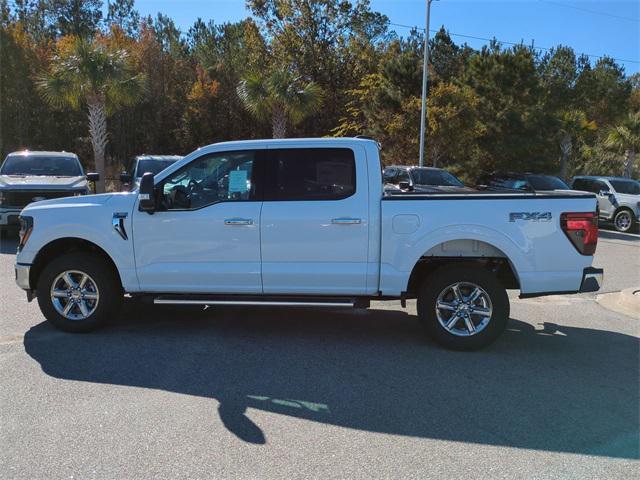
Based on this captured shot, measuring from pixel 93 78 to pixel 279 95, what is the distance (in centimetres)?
680

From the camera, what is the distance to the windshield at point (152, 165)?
13.2 m

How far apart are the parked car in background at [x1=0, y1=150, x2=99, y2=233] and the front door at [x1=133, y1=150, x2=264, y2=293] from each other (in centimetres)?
700

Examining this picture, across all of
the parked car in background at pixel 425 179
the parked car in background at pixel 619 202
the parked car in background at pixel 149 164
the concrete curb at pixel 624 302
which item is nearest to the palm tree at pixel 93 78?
the parked car in background at pixel 149 164

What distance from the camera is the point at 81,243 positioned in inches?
234

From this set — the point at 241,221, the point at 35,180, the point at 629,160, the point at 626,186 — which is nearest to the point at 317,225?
the point at 241,221

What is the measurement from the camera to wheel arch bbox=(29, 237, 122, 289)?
19.1 ft

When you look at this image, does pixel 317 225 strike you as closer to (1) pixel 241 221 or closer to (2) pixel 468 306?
(1) pixel 241 221

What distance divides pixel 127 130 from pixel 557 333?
92.5ft

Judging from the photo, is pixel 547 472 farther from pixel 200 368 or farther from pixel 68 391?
pixel 68 391

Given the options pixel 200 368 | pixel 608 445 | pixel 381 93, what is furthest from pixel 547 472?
pixel 381 93

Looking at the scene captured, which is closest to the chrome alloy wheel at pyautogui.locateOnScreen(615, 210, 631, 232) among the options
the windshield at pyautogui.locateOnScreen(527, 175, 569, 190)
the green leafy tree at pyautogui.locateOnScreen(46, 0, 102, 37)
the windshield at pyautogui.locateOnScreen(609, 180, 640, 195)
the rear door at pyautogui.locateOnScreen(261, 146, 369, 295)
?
the windshield at pyautogui.locateOnScreen(609, 180, 640, 195)

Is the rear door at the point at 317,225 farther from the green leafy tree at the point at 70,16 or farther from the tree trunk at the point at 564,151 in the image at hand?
the green leafy tree at the point at 70,16

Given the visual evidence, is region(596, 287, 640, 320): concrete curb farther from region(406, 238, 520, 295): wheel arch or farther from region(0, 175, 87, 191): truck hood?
region(0, 175, 87, 191): truck hood

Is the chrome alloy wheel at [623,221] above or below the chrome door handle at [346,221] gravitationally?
below
